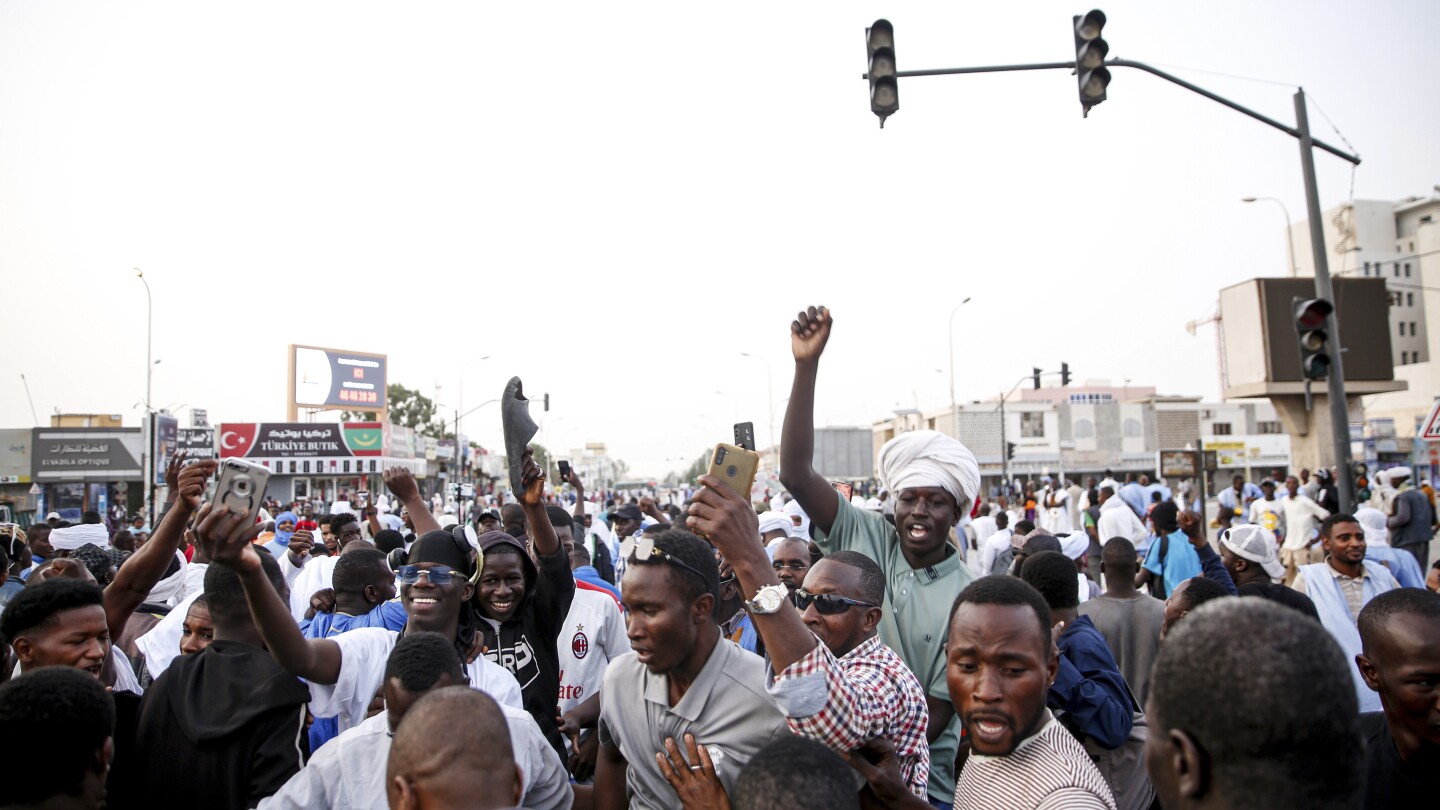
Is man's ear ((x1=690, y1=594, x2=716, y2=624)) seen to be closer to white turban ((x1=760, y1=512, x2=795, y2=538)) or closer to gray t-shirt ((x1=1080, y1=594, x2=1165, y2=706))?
gray t-shirt ((x1=1080, y1=594, x2=1165, y2=706))

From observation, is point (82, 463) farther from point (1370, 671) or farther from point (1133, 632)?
point (1370, 671)

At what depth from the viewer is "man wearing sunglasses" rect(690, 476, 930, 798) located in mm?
2064

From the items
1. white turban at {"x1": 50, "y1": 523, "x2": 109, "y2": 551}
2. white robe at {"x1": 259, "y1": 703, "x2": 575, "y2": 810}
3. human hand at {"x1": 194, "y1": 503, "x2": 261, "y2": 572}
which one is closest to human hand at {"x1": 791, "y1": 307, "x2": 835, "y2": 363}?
white robe at {"x1": 259, "y1": 703, "x2": 575, "y2": 810}

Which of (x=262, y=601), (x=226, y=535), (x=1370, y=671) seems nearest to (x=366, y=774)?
A: (x=262, y=601)

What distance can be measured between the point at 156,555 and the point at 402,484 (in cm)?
145

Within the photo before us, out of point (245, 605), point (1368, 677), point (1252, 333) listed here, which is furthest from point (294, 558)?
point (1252, 333)

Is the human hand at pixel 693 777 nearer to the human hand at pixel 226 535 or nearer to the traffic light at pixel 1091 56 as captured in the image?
the human hand at pixel 226 535

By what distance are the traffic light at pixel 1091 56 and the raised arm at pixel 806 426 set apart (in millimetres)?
6097

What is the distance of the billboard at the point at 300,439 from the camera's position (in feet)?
140

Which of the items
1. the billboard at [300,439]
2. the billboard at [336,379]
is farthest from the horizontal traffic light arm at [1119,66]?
the billboard at [336,379]

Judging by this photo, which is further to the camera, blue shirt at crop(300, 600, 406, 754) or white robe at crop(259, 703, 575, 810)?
blue shirt at crop(300, 600, 406, 754)

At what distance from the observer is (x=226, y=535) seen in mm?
2695

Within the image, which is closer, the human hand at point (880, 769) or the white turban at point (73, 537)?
the human hand at point (880, 769)

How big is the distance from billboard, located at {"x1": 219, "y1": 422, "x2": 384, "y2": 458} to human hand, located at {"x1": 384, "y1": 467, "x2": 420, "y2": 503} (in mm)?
42110
